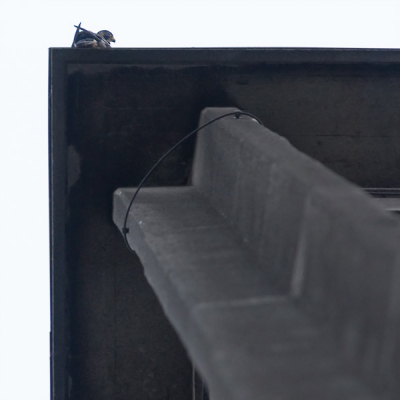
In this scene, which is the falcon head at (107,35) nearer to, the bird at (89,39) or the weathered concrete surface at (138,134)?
the bird at (89,39)

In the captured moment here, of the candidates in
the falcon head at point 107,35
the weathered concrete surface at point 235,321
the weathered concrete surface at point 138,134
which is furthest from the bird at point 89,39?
the weathered concrete surface at point 235,321

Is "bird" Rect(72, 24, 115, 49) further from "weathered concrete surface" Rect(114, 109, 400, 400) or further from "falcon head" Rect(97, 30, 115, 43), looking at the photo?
"weathered concrete surface" Rect(114, 109, 400, 400)

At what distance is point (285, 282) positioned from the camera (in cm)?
469

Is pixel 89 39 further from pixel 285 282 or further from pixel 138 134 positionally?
pixel 285 282

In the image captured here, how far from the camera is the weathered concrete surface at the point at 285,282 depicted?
11.8 ft

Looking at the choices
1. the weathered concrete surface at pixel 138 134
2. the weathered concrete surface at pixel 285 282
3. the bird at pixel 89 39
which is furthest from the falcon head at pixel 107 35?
the weathered concrete surface at pixel 285 282

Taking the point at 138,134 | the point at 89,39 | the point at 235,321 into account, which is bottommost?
the point at 235,321

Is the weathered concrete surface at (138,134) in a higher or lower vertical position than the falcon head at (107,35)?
lower

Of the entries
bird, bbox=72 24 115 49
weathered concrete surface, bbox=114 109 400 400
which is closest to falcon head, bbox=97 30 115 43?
bird, bbox=72 24 115 49

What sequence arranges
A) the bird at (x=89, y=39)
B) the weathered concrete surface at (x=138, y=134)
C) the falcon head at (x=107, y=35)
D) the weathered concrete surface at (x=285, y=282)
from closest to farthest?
the weathered concrete surface at (x=285, y=282)
the weathered concrete surface at (x=138, y=134)
the bird at (x=89, y=39)
the falcon head at (x=107, y=35)

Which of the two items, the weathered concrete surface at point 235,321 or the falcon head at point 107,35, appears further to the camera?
the falcon head at point 107,35

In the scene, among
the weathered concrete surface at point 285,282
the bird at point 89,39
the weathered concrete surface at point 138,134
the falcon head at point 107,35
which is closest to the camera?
the weathered concrete surface at point 285,282

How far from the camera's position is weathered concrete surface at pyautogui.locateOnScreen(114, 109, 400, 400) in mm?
3588

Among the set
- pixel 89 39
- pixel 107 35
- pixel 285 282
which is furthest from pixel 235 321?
pixel 107 35
